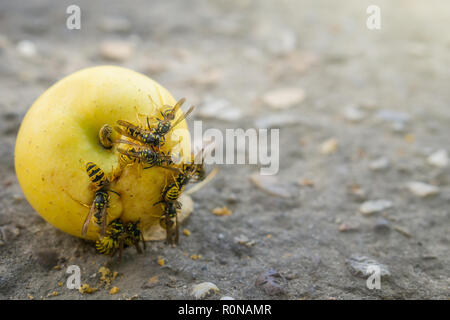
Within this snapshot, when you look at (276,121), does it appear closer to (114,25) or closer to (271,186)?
(271,186)

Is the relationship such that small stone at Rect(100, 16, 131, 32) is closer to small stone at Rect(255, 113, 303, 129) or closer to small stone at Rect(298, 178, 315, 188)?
small stone at Rect(255, 113, 303, 129)

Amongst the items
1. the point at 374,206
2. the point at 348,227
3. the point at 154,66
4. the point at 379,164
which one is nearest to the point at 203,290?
the point at 348,227

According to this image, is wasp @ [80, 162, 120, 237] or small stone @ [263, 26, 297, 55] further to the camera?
small stone @ [263, 26, 297, 55]

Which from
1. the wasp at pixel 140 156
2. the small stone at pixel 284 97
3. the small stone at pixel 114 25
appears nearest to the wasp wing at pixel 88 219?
the wasp at pixel 140 156

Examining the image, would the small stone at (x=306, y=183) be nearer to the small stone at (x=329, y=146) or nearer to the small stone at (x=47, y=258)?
the small stone at (x=329, y=146)

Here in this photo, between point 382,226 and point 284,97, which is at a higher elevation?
point 284,97

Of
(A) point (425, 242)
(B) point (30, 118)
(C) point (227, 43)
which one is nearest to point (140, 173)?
(B) point (30, 118)

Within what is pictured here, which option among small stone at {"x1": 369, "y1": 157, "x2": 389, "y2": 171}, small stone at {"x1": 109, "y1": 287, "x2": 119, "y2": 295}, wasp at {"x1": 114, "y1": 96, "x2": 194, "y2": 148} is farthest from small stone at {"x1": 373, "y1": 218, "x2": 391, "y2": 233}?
small stone at {"x1": 109, "y1": 287, "x2": 119, "y2": 295}
